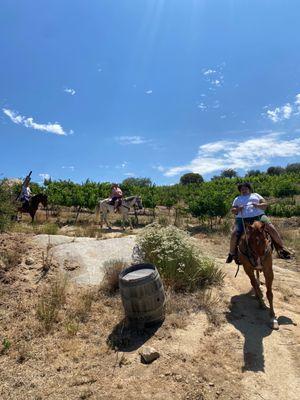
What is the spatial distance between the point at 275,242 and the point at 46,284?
455cm

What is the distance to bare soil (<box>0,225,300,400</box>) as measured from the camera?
479 cm

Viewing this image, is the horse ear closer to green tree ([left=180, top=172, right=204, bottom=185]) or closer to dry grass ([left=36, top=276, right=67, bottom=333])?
dry grass ([left=36, top=276, right=67, bottom=333])

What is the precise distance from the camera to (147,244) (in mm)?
8383

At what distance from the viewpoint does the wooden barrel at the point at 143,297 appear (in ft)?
19.5

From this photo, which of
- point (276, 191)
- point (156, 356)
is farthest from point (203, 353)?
point (276, 191)

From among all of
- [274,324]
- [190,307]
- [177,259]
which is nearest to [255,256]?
[274,324]

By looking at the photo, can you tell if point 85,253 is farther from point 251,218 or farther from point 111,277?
point 251,218

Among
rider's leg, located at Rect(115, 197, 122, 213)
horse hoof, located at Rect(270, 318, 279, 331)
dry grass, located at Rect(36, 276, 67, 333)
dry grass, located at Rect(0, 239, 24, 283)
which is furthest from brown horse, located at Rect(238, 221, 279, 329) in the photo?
rider's leg, located at Rect(115, 197, 122, 213)

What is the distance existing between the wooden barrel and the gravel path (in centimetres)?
197

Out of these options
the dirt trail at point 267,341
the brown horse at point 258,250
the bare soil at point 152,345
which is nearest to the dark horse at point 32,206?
the bare soil at point 152,345

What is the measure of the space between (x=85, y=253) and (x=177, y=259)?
8.50 ft

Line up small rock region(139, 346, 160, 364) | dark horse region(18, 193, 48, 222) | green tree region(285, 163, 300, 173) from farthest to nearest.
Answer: green tree region(285, 163, 300, 173)
dark horse region(18, 193, 48, 222)
small rock region(139, 346, 160, 364)

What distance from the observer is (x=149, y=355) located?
5.27 meters

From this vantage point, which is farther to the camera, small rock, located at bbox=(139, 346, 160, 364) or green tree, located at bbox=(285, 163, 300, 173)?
green tree, located at bbox=(285, 163, 300, 173)
